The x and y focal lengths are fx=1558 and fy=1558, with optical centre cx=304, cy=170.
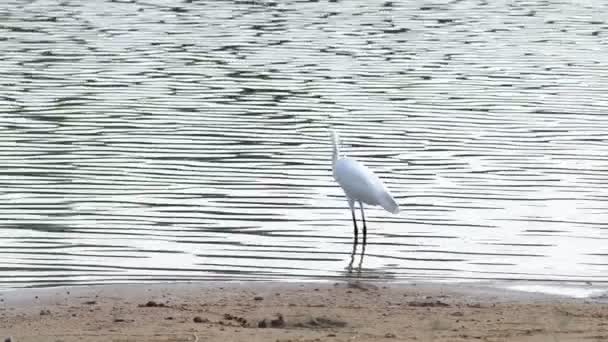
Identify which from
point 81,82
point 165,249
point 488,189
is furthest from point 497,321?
point 81,82

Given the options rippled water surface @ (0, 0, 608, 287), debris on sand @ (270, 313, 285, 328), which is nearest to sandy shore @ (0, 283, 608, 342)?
debris on sand @ (270, 313, 285, 328)

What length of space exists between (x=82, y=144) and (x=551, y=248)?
295 inches

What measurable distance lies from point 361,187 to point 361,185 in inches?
1.0

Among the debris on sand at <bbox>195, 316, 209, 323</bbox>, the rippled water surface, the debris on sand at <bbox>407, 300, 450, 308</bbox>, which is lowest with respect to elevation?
the rippled water surface

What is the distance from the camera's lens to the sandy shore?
9.75 m

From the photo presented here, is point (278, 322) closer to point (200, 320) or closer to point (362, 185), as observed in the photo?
point (200, 320)

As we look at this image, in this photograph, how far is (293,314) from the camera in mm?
10531

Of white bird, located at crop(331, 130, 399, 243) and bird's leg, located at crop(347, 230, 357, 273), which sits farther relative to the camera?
white bird, located at crop(331, 130, 399, 243)

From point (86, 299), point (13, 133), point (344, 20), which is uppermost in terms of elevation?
point (86, 299)

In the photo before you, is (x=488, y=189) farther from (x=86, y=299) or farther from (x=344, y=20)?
(x=344, y=20)

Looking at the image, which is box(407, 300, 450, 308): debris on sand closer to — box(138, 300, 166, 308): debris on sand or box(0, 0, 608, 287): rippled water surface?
box(0, 0, 608, 287): rippled water surface

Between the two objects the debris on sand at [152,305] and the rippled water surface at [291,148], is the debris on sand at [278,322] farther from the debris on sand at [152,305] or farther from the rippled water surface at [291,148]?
the rippled water surface at [291,148]

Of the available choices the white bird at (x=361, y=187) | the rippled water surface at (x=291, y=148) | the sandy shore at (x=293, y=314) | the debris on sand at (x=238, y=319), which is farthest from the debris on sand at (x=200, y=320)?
the white bird at (x=361, y=187)

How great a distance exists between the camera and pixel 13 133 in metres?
20.1
